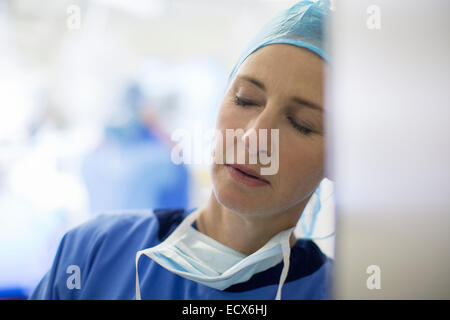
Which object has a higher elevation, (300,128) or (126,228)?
(300,128)

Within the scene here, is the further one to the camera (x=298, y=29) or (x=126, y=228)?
(x=126, y=228)

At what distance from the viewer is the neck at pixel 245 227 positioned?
26.4 inches

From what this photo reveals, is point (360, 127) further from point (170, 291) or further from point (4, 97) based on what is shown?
point (4, 97)

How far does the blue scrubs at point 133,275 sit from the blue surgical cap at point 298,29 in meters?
0.38

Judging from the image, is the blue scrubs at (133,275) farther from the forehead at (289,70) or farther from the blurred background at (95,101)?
the forehead at (289,70)

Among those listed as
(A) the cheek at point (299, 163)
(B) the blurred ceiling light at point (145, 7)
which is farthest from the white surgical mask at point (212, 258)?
(B) the blurred ceiling light at point (145, 7)

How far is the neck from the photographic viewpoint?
67cm

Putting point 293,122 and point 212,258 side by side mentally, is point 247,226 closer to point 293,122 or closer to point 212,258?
point 212,258

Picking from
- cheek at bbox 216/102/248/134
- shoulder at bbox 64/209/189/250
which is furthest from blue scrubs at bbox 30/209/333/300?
cheek at bbox 216/102/248/134

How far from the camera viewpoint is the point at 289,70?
576 millimetres

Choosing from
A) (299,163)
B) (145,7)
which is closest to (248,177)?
(299,163)

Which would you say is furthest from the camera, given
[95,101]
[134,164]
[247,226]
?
[134,164]

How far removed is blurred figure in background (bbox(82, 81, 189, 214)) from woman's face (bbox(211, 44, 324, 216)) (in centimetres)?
21

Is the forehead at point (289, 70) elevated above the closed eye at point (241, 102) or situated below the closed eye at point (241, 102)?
above
